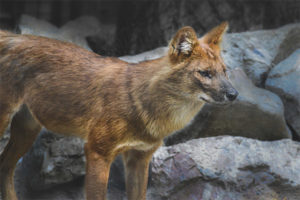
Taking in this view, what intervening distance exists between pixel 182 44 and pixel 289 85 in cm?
239

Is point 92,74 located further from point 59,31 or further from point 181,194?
point 59,31

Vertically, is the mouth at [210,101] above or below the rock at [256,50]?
below

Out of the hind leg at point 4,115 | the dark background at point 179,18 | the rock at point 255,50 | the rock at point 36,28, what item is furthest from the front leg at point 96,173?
the dark background at point 179,18

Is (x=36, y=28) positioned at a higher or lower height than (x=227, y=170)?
higher

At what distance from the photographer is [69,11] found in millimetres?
9039

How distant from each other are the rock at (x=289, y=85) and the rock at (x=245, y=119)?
234 millimetres

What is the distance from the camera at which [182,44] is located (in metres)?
4.13

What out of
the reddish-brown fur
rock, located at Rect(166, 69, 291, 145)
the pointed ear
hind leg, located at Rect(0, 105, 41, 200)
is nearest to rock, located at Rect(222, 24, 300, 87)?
rock, located at Rect(166, 69, 291, 145)

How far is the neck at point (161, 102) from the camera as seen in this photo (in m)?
4.24

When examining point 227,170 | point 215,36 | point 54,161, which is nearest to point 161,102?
point 215,36

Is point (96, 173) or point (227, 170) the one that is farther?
point (227, 170)

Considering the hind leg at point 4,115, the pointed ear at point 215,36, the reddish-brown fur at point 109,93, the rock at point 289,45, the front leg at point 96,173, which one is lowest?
the front leg at point 96,173

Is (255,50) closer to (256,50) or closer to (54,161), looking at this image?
(256,50)

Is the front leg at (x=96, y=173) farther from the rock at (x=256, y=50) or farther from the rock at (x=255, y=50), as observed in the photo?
the rock at (x=256, y=50)
